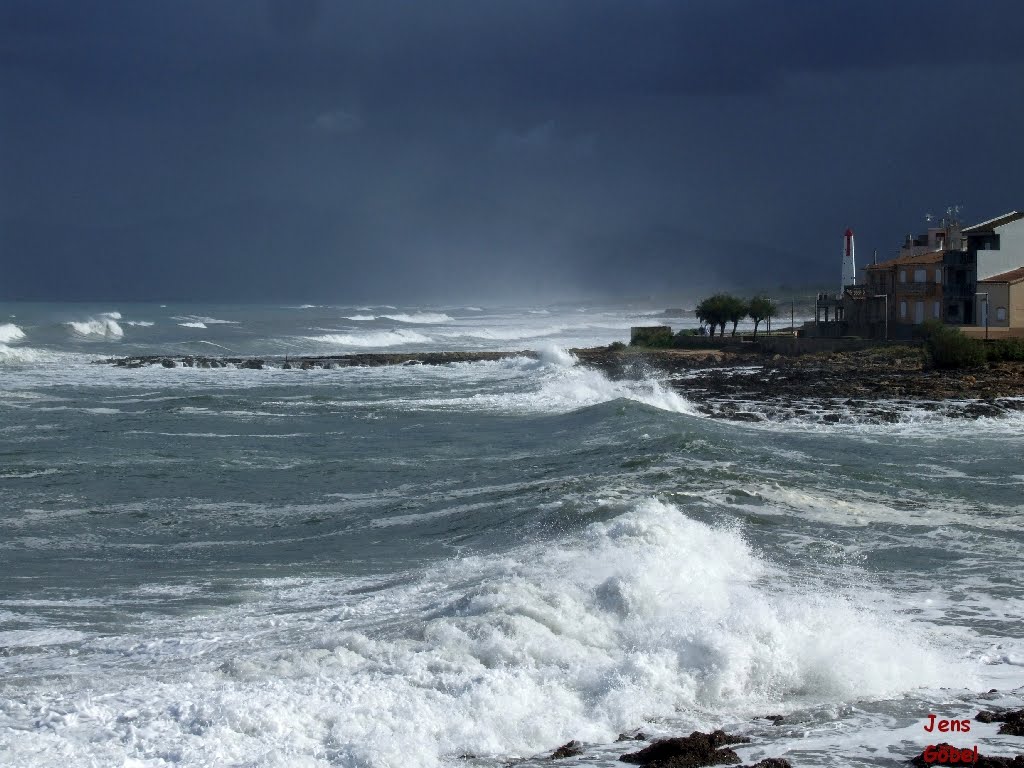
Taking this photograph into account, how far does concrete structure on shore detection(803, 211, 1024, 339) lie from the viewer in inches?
1795

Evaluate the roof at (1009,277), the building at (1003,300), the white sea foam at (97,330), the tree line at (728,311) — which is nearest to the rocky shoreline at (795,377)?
the building at (1003,300)

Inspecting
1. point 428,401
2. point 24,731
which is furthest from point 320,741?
point 428,401

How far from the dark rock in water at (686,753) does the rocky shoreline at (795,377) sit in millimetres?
20450

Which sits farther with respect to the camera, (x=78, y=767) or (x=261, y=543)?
(x=261, y=543)

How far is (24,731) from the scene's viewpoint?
25.4 feet

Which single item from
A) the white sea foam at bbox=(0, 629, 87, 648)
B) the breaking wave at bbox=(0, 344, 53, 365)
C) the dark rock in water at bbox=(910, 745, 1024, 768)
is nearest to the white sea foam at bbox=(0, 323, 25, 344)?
the breaking wave at bbox=(0, 344, 53, 365)

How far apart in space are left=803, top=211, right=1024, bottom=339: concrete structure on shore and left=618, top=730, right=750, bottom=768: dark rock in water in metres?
37.5

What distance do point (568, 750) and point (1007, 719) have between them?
2.92 meters

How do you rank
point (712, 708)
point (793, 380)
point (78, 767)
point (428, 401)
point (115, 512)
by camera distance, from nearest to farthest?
point (78, 767), point (712, 708), point (115, 512), point (428, 401), point (793, 380)

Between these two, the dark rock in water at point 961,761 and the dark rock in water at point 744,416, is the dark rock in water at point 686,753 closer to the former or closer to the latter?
the dark rock in water at point 961,761

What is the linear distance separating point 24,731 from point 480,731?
3.00 m

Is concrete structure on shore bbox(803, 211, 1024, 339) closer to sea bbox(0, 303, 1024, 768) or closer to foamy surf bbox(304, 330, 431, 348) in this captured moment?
sea bbox(0, 303, 1024, 768)

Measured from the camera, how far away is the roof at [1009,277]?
45116 mm

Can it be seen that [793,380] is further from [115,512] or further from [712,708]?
[712,708]
